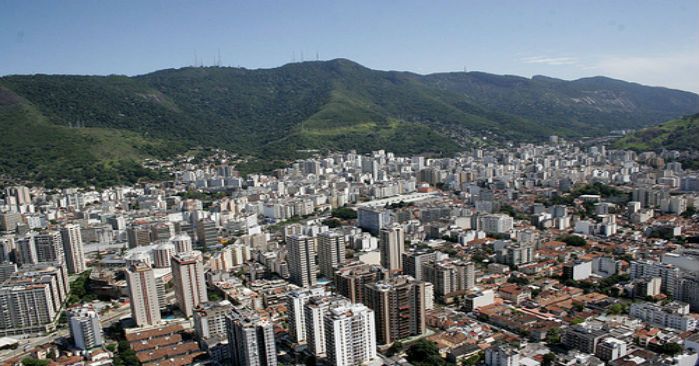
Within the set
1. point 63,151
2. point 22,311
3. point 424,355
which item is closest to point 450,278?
point 424,355

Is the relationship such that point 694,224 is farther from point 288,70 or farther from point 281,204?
point 288,70

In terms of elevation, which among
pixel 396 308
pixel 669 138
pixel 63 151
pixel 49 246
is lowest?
pixel 396 308

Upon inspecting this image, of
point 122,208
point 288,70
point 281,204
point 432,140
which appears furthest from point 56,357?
point 288,70

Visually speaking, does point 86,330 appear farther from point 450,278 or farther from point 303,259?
point 450,278

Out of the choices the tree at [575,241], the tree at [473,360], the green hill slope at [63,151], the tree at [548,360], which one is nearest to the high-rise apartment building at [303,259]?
the tree at [473,360]

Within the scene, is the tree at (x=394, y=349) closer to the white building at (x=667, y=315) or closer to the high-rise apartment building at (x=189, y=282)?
the high-rise apartment building at (x=189, y=282)

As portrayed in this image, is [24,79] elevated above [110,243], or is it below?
above

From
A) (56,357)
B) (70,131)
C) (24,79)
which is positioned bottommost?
(56,357)
